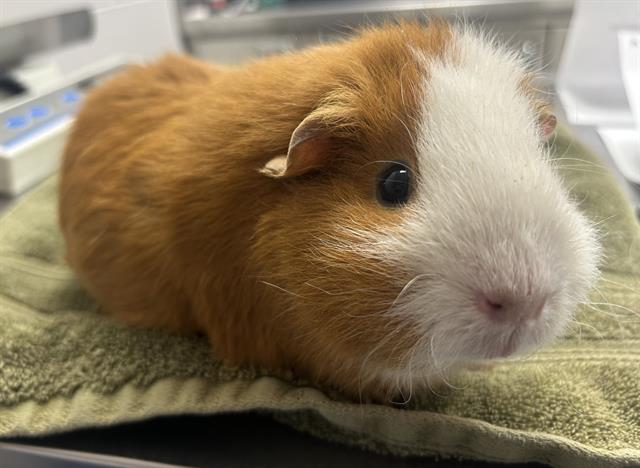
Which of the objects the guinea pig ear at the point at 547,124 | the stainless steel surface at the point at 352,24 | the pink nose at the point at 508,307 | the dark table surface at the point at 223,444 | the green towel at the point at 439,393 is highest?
the stainless steel surface at the point at 352,24

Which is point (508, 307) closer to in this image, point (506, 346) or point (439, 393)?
point (506, 346)

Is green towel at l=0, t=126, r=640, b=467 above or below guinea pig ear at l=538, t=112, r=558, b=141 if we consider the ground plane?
below

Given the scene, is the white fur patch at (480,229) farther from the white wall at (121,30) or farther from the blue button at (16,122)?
the white wall at (121,30)

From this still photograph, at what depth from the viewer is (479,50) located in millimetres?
652

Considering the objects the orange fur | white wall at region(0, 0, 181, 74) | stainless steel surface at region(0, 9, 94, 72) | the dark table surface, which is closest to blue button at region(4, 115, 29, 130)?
stainless steel surface at region(0, 9, 94, 72)

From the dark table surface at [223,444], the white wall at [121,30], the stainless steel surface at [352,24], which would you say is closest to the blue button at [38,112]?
the white wall at [121,30]

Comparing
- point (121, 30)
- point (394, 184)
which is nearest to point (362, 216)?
point (394, 184)

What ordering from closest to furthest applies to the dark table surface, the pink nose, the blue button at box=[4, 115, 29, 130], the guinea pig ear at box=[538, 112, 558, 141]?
1. the pink nose
2. the guinea pig ear at box=[538, 112, 558, 141]
3. the dark table surface
4. the blue button at box=[4, 115, 29, 130]

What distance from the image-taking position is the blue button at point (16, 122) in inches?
57.0

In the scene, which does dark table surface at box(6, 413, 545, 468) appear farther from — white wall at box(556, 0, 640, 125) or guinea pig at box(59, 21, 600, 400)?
white wall at box(556, 0, 640, 125)

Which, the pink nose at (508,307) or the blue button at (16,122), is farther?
the blue button at (16,122)

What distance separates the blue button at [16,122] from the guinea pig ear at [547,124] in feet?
4.35

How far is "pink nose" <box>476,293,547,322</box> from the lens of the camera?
0.55 metres

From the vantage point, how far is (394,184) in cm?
62
